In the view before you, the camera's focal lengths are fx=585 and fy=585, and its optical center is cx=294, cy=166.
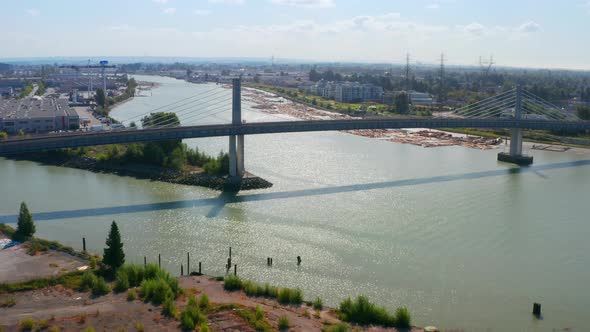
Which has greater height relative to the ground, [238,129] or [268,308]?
[238,129]

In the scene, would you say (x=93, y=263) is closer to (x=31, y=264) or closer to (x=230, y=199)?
(x=31, y=264)

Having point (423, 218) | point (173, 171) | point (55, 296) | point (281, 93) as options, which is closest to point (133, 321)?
point (55, 296)

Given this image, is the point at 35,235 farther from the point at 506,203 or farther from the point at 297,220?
the point at 506,203

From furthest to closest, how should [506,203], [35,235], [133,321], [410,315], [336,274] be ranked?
[506,203] < [35,235] < [336,274] < [410,315] < [133,321]

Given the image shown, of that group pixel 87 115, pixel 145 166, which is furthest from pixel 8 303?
pixel 87 115

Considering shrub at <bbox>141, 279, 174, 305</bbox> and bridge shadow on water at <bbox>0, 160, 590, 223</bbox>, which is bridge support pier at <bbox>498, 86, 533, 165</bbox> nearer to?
bridge shadow on water at <bbox>0, 160, 590, 223</bbox>

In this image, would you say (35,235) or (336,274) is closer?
(336,274)

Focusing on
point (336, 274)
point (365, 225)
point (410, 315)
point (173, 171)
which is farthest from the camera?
point (173, 171)
